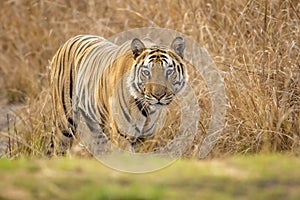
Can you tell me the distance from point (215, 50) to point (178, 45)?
1349 mm

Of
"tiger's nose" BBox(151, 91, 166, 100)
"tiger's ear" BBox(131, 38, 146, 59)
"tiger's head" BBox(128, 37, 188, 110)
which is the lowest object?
"tiger's nose" BBox(151, 91, 166, 100)

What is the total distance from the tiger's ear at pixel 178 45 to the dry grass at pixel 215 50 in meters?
0.60

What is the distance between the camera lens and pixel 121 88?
22.2ft

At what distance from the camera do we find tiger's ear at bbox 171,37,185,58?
6871mm

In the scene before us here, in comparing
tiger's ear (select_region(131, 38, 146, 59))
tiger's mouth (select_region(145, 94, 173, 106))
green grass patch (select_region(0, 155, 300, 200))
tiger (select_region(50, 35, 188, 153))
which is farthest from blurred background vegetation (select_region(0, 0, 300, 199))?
tiger's ear (select_region(131, 38, 146, 59))

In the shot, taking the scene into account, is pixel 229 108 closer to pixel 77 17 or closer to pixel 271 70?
pixel 271 70

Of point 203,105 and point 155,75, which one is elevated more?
point 155,75

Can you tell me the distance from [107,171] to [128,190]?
402mm

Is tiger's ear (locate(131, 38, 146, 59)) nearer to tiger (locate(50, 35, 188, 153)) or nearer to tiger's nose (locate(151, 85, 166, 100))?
tiger (locate(50, 35, 188, 153))

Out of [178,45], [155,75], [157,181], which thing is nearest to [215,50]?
[178,45]

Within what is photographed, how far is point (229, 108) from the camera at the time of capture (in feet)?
23.5

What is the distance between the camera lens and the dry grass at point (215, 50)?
6871 mm

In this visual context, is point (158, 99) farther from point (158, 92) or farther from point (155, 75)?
point (155, 75)

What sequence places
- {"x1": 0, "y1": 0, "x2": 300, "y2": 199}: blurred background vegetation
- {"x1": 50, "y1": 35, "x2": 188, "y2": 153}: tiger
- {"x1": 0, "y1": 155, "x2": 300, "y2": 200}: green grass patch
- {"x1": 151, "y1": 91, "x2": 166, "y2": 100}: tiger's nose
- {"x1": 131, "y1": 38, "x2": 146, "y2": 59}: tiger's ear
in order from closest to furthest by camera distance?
{"x1": 0, "y1": 155, "x2": 300, "y2": 200}: green grass patch < {"x1": 0, "y1": 0, "x2": 300, "y2": 199}: blurred background vegetation < {"x1": 151, "y1": 91, "x2": 166, "y2": 100}: tiger's nose < {"x1": 50, "y1": 35, "x2": 188, "y2": 153}: tiger < {"x1": 131, "y1": 38, "x2": 146, "y2": 59}: tiger's ear
